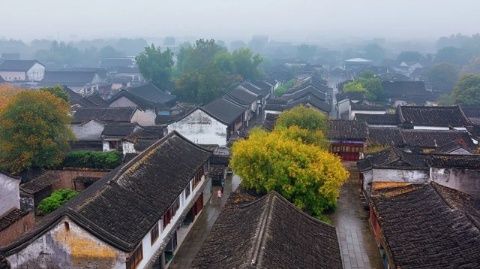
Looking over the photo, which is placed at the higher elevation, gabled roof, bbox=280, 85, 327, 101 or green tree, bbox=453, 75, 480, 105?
green tree, bbox=453, 75, 480, 105

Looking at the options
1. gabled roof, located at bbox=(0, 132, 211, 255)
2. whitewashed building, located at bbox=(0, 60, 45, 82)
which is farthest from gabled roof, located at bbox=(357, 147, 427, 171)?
whitewashed building, located at bbox=(0, 60, 45, 82)

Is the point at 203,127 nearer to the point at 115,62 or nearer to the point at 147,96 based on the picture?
the point at 147,96

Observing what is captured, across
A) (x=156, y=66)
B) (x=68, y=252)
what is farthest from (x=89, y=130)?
(x=156, y=66)

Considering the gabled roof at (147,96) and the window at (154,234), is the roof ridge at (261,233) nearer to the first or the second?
the window at (154,234)

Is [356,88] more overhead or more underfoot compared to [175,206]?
more overhead

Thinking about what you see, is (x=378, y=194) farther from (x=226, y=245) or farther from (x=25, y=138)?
(x=25, y=138)

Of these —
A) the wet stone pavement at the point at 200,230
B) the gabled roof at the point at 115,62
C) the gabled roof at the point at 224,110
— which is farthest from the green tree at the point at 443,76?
the gabled roof at the point at 115,62

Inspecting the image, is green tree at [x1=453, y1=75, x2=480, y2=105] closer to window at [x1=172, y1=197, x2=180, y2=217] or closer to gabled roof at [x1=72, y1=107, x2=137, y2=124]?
gabled roof at [x1=72, y1=107, x2=137, y2=124]
